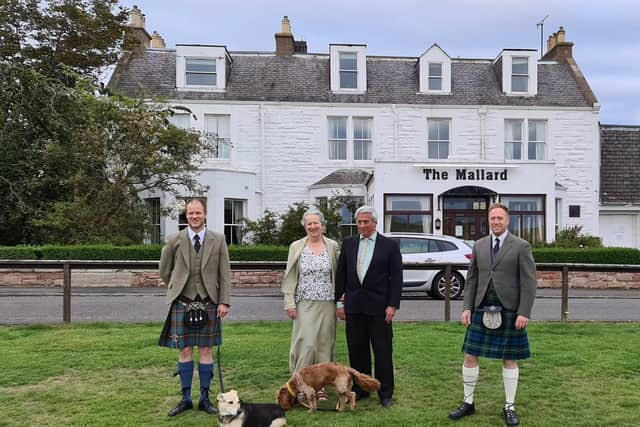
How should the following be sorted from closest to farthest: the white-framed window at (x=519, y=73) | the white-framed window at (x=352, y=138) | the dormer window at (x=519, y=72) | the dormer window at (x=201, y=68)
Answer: the dormer window at (x=201, y=68)
the white-framed window at (x=352, y=138)
the dormer window at (x=519, y=72)
the white-framed window at (x=519, y=73)

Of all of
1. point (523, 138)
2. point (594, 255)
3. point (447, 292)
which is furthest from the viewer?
point (523, 138)

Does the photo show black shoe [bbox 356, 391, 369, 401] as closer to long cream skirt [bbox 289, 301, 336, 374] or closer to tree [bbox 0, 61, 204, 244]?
long cream skirt [bbox 289, 301, 336, 374]

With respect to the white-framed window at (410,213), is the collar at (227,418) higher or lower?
lower

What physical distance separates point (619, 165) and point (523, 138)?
16.9ft

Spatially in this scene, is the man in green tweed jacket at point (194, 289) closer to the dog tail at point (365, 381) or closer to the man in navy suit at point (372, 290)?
the man in navy suit at point (372, 290)

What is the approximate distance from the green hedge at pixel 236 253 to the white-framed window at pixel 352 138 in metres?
7.16

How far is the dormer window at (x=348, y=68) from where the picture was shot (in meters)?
23.6

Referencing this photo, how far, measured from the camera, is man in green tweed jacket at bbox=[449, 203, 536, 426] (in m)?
4.76

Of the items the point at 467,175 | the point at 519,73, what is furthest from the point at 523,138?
the point at 467,175

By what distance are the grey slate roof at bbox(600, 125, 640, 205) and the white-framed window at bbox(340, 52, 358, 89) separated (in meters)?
11.7

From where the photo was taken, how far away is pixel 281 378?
6184mm

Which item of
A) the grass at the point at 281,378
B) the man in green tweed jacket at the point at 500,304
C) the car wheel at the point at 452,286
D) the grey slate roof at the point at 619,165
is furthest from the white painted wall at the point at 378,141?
the man in green tweed jacket at the point at 500,304

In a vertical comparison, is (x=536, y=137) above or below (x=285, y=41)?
below

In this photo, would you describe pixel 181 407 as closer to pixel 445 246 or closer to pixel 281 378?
pixel 281 378
